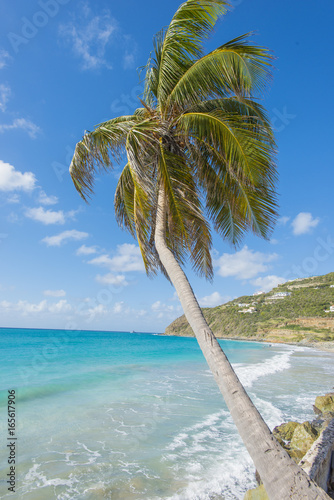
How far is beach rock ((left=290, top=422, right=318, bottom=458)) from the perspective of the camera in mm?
6390

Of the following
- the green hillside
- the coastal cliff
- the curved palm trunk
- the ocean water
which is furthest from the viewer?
the green hillside

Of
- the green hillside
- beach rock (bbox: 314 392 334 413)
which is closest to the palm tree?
beach rock (bbox: 314 392 334 413)

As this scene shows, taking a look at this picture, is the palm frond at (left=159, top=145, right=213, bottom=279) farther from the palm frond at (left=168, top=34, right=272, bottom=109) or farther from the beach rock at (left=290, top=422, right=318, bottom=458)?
the beach rock at (left=290, top=422, right=318, bottom=458)

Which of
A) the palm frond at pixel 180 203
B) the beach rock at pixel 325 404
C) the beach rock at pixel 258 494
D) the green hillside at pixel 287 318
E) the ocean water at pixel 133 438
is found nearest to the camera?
the beach rock at pixel 258 494

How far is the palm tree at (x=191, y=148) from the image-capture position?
13.8 feet

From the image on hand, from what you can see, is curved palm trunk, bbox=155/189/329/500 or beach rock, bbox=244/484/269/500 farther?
beach rock, bbox=244/484/269/500

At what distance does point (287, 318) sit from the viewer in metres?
71.7

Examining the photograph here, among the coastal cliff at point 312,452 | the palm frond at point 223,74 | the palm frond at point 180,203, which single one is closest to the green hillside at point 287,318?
the coastal cliff at point 312,452

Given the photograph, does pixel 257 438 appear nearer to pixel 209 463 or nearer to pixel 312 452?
pixel 312 452

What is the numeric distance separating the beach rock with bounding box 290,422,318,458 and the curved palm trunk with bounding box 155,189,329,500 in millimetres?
5034

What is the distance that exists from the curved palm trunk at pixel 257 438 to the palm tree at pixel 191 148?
0.22 metres

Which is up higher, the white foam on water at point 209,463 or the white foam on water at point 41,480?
the white foam on water at point 41,480

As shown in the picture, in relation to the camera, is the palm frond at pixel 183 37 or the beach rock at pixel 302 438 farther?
the beach rock at pixel 302 438

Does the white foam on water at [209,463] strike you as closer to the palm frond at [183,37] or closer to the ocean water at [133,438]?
the ocean water at [133,438]
